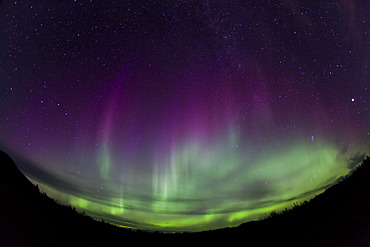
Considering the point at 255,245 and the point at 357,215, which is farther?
the point at 255,245

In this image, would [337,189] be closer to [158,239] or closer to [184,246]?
[184,246]

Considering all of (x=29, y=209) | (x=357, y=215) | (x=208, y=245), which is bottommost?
(x=208, y=245)

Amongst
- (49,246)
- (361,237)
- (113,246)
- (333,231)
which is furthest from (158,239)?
(361,237)

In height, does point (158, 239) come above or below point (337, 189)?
below

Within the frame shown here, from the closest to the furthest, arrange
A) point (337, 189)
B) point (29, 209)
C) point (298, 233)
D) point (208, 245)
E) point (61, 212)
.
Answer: point (29, 209) < point (298, 233) < point (337, 189) < point (61, 212) < point (208, 245)

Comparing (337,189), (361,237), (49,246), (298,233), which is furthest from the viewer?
(337,189)

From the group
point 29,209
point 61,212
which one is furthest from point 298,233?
point 61,212

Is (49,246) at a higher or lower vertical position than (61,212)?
lower

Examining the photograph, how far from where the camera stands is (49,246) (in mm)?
6117

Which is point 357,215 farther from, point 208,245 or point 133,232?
point 133,232

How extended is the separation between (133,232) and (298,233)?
30.1 ft

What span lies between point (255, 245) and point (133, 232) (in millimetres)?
7358

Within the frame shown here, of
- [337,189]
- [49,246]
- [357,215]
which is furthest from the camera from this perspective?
[337,189]

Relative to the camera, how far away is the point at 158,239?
1133 cm
